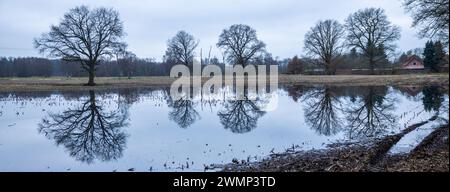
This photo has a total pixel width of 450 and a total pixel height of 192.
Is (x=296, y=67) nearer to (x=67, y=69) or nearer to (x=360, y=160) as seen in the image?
(x=67, y=69)

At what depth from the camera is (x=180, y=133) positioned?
56.0ft

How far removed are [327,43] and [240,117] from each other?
60907mm

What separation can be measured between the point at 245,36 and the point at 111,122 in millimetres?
65670

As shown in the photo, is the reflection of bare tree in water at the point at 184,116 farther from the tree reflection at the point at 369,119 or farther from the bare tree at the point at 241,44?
the bare tree at the point at 241,44

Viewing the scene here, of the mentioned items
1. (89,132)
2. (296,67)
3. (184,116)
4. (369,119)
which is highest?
(296,67)

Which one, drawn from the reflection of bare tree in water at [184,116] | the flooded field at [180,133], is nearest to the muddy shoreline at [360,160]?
the flooded field at [180,133]

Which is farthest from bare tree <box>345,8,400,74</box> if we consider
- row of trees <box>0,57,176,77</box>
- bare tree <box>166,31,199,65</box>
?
row of trees <box>0,57,176,77</box>

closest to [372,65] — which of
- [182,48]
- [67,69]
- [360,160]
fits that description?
[182,48]

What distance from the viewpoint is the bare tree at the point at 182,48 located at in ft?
289

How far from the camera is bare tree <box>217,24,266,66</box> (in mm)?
83688

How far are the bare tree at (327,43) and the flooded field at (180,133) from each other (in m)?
53.5

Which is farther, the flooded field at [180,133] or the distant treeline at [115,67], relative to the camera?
the distant treeline at [115,67]
